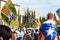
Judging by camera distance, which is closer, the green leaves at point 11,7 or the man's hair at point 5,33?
the man's hair at point 5,33

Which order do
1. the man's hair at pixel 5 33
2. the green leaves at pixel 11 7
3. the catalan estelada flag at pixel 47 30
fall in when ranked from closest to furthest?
1. the man's hair at pixel 5 33
2. the catalan estelada flag at pixel 47 30
3. the green leaves at pixel 11 7

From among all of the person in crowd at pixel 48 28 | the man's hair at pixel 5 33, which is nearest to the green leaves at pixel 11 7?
the person in crowd at pixel 48 28

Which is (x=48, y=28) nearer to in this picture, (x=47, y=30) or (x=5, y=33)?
(x=47, y=30)

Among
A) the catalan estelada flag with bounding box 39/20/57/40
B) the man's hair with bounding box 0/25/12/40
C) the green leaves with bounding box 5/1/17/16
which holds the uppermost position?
the man's hair with bounding box 0/25/12/40

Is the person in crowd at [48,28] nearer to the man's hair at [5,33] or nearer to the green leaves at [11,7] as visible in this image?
the man's hair at [5,33]

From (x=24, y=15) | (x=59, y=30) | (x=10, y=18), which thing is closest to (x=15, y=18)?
(x=10, y=18)

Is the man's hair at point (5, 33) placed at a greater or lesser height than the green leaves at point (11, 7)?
greater

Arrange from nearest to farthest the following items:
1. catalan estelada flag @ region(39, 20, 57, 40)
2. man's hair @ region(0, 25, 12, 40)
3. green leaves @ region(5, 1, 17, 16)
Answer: man's hair @ region(0, 25, 12, 40), catalan estelada flag @ region(39, 20, 57, 40), green leaves @ region(5, 1, 17, 16)

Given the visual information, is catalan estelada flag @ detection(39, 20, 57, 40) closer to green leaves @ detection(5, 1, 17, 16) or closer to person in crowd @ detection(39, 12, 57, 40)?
person in crowd @ detection(39, 12, 57, 40)

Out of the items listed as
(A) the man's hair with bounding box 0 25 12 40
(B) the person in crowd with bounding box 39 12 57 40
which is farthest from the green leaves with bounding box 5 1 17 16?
(A) the man's hair with bounding box 0 25 12 40

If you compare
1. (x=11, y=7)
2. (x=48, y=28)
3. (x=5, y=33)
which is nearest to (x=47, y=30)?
(x=48, y=28)

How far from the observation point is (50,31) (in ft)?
23.5

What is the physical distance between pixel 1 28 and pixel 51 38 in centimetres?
372

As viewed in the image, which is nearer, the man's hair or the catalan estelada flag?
the man's hair
